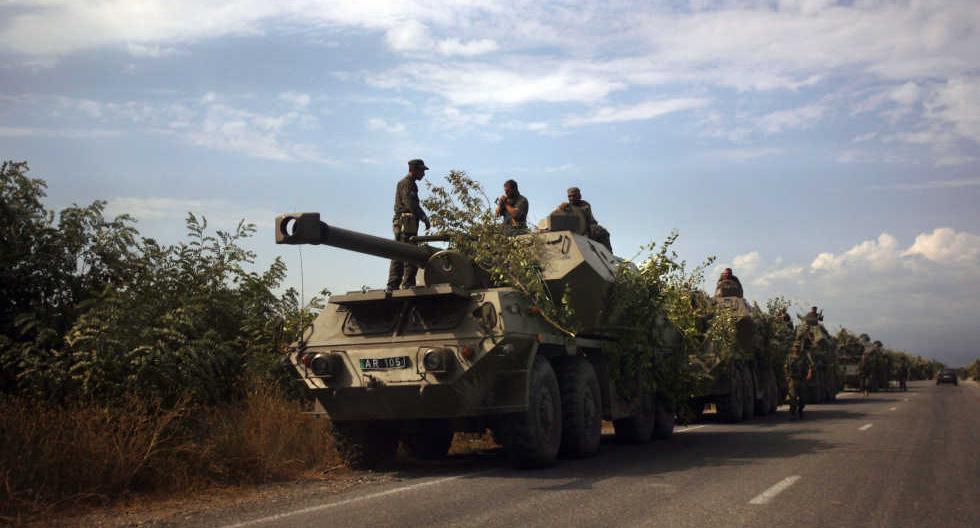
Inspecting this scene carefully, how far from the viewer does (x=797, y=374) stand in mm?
19391

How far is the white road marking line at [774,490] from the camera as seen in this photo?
7.79m

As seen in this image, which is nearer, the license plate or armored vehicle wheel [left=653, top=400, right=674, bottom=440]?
the license plate

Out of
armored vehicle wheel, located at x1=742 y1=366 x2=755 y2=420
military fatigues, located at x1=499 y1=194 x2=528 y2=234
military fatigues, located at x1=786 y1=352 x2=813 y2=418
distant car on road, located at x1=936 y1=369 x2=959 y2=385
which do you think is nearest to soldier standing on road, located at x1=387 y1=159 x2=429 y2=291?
military fatigues, located at x1=499 y1=194 x2=528 y2=234

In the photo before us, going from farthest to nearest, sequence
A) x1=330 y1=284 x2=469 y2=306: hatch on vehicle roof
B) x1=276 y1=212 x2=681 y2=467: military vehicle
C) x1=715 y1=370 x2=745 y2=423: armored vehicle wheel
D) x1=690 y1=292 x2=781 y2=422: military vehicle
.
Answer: x1=715 y1=370 x2=745 y2=423: armored vehicle wheel
x1=690 y1=292 x2=781 y2=422: military vehicle
x1=330 y1=284 x2=469 y2=306: hatch on vehicle roof
x1=276 y1=212 x2=681 y2=467: military vehicle

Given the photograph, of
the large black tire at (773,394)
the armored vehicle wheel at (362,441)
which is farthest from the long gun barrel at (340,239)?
the large black tire at (773,394)

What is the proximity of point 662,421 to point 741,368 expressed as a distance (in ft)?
20.6

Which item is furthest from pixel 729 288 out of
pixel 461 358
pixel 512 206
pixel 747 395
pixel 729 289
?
pixel 461 358

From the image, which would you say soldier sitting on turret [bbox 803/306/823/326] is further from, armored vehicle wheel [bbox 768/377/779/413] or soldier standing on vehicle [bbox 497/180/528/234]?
soldier standing on vehicle [bbox 497/180/528/234]

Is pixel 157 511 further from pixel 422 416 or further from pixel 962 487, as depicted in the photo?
pixel 962 487

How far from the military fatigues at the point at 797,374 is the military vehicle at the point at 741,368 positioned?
40.5 inches

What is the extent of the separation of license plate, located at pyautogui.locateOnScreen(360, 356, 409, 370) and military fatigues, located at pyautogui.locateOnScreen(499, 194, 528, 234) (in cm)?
333

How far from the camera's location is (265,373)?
494 inches

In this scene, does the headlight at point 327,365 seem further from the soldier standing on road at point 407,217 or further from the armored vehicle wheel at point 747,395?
the armored vehicle wheel at point 747,395

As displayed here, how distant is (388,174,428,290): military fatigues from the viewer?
1196 centimetres
